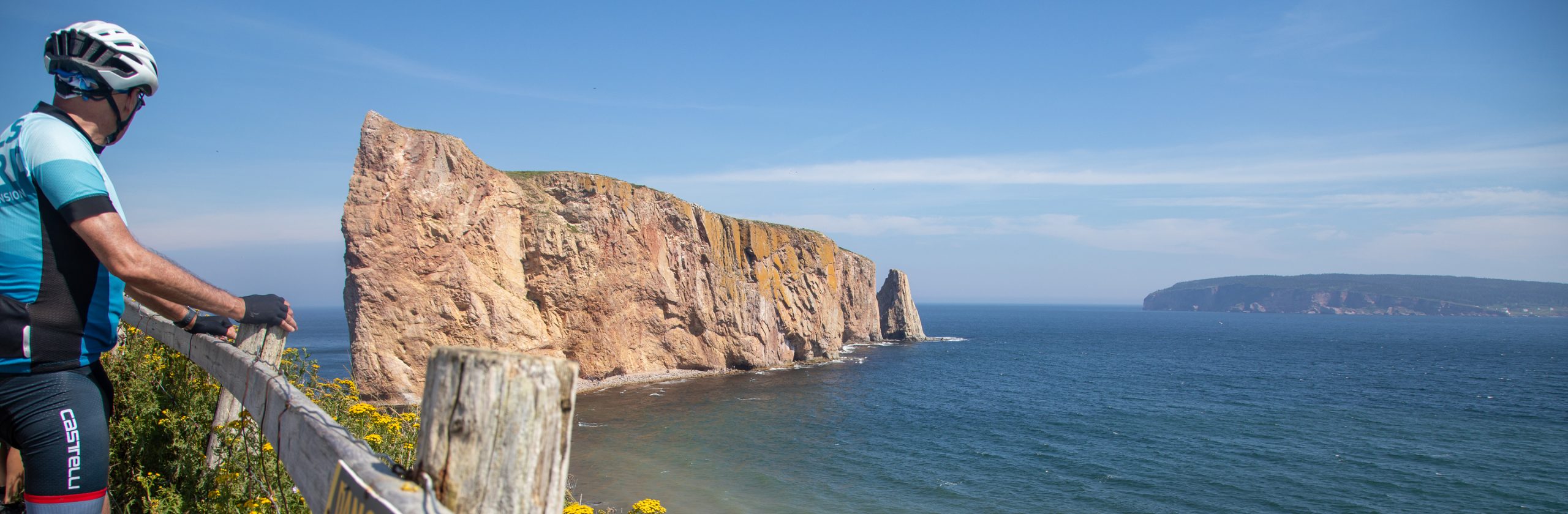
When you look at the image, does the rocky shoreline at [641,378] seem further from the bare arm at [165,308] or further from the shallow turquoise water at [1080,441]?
the bare arm at [165,308]

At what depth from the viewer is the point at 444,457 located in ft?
5.13

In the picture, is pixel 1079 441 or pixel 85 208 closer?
pixel 85 208

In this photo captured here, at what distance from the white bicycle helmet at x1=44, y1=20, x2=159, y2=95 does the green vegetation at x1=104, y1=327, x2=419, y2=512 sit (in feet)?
4.95

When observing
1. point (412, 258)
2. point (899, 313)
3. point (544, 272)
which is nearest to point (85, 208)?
point (412, 258)

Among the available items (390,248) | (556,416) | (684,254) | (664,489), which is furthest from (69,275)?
(684,254)

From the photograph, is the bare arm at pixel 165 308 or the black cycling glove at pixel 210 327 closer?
the bare arm at pixel 165 308

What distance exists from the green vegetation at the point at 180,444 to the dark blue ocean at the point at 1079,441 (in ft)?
49.2

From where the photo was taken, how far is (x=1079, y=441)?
Answer: 96.9 feet

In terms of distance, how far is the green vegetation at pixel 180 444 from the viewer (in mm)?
3924

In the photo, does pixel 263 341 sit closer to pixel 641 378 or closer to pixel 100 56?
pixel 100 56

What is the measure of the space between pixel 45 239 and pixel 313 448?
110 centimetres

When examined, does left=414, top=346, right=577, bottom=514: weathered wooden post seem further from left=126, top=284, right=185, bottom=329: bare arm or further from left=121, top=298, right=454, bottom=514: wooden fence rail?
left=126, top=284, right=185, bottom=329: bare arm

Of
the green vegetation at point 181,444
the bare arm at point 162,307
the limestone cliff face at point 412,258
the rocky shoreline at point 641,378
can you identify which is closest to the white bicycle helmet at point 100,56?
the bare arm at point 162,307

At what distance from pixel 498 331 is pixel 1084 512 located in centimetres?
2453
